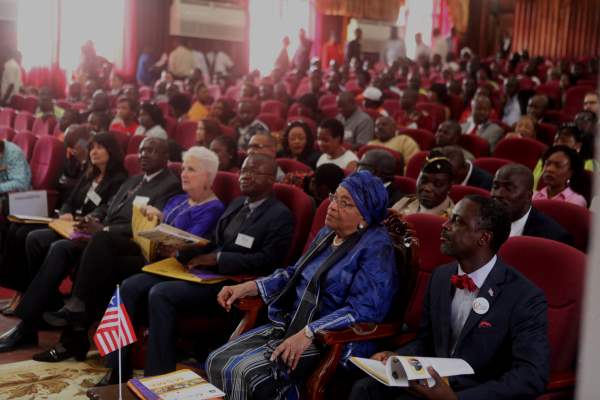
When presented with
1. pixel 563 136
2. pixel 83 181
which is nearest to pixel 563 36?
pixel 563 136

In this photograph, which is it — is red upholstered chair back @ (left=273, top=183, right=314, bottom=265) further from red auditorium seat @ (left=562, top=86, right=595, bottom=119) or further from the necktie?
red auditorium seat @ (left=562, top=86, right=595, bottom=119)

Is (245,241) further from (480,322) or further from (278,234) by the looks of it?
(480,322)

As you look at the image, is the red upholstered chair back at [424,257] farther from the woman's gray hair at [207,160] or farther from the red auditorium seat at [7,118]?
the red auditorium seat at [7,118]

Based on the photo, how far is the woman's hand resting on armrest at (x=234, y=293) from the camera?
3.03 m

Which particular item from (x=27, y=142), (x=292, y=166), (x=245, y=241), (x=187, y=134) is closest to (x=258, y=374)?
(x=245, y=241)

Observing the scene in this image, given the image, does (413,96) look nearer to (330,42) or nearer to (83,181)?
(83,181)

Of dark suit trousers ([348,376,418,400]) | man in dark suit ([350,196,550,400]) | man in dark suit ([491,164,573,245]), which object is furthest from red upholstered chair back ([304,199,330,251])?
dark suit trousers ([348,376,418,400])

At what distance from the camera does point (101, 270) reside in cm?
373

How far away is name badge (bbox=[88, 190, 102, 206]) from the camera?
4645mm

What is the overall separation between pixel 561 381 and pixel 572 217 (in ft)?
3.69

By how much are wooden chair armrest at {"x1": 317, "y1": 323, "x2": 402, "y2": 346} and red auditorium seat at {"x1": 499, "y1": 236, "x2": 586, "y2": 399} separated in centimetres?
48

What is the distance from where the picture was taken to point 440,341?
7.99 ft

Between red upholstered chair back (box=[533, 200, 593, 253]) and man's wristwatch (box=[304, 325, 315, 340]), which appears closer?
man's wristwatch (box=[304, 325, 315, 340])

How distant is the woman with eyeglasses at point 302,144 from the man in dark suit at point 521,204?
2513mm
